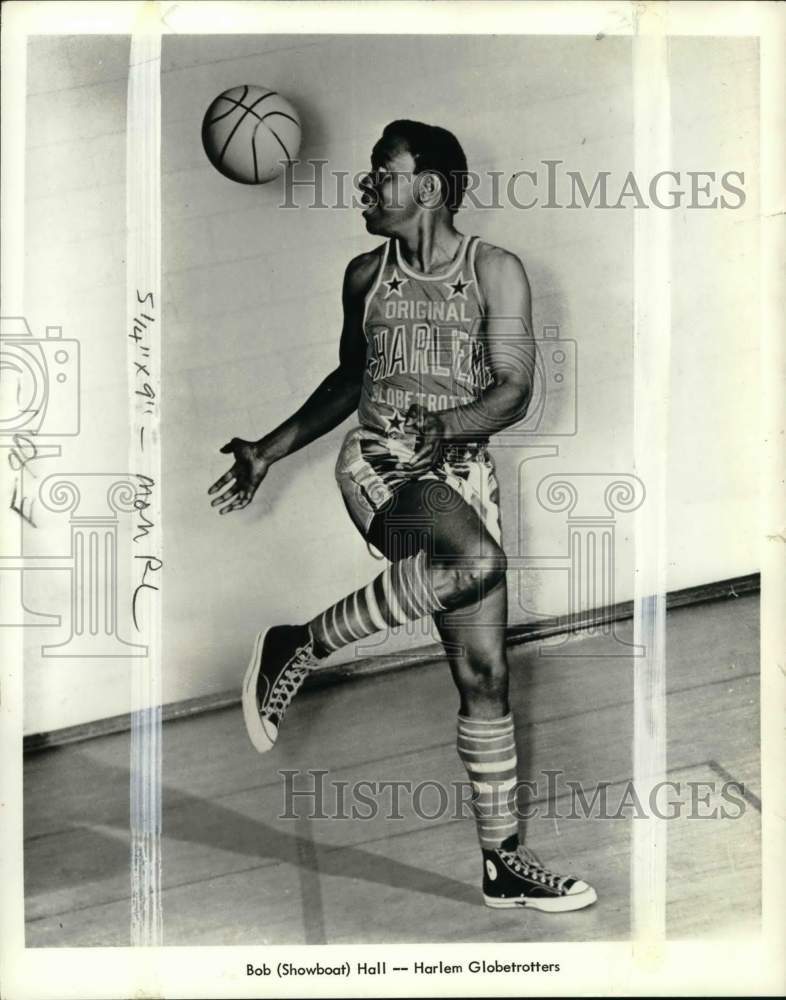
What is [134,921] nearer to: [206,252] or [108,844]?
[108,844]

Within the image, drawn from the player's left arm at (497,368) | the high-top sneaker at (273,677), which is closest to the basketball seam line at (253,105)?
the player's left arm at (497,368)

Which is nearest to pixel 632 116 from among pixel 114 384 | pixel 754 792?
pixel 114 384

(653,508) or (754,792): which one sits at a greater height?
(653,508)

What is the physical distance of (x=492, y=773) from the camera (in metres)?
2.32

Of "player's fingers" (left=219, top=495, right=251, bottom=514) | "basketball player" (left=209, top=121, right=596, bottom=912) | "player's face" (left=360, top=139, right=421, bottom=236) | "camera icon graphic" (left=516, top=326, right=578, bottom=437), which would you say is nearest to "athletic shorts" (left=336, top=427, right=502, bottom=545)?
"basketball player" (left=209, top=121, right=596, bottom=912)

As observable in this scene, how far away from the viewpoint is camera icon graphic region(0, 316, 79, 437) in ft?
7.72

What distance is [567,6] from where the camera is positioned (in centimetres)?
237

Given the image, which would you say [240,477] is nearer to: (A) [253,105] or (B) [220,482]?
(B) [220,482]

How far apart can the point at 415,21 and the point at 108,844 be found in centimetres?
198

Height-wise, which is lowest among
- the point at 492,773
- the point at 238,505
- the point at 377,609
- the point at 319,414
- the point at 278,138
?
the point at 492,773

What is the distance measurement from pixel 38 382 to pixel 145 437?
275mm

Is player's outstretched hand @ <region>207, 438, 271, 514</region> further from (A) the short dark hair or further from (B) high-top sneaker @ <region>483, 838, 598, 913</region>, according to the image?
(B) high-top sneaker @ <region>483, 838, 598, 913</region>

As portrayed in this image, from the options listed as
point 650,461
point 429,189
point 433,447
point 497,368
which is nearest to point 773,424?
point 650,461

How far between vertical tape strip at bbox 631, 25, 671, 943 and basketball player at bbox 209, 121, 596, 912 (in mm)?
165
